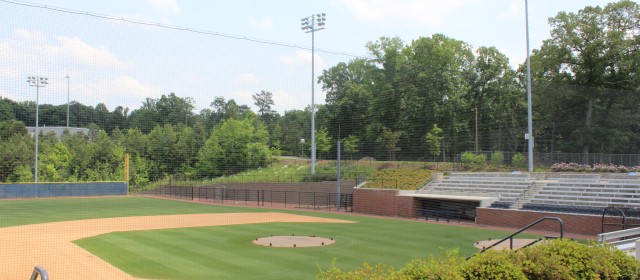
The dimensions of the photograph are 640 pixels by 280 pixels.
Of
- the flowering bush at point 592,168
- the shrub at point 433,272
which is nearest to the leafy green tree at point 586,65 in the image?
the flowering bush at point 592,168

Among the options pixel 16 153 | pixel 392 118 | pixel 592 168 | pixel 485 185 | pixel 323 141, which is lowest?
pixel 485 185

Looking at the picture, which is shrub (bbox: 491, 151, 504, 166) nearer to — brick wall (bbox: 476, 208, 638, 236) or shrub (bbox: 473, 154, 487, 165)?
shrub (bbox: 473, 154, 487, 165)

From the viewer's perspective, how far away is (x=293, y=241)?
1408 centimetres

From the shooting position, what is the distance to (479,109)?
23.8 m

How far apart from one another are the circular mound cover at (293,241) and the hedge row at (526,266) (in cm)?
852

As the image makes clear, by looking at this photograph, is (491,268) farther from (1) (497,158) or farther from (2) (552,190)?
(1) (497,158)

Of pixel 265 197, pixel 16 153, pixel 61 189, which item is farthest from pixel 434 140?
pixel 61 189

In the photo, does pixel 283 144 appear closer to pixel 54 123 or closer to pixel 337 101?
pixel 337 101

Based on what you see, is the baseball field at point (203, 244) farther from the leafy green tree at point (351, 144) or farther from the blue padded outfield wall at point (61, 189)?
the blue padded outfield wall at point (61, 189)

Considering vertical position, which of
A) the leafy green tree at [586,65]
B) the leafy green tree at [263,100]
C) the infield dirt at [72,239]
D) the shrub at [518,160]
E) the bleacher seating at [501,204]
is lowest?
the infield dirt at [72,239]

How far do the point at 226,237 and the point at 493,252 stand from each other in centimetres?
1116

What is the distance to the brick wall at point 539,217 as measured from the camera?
16.2 meters

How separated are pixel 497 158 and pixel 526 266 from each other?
2278 cm

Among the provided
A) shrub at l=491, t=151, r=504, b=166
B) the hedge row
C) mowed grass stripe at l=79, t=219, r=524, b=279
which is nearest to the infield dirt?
mowed grass stripe at l=79, t=219, r=524, b=279
